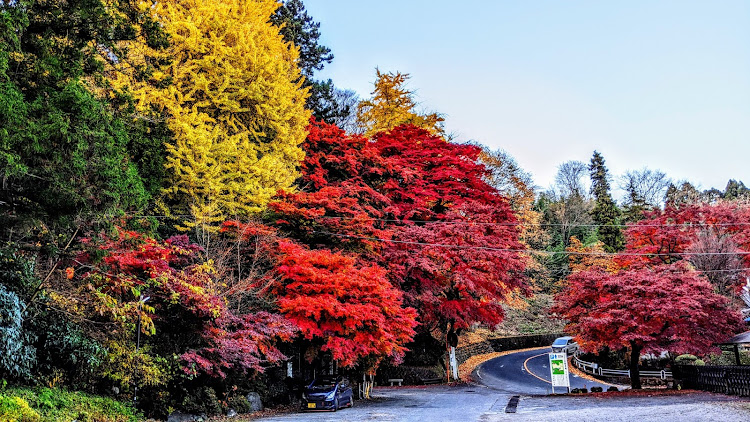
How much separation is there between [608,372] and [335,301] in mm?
21883

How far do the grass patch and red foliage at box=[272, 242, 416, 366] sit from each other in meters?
5.60

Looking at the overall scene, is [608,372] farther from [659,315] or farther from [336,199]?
[336,199]

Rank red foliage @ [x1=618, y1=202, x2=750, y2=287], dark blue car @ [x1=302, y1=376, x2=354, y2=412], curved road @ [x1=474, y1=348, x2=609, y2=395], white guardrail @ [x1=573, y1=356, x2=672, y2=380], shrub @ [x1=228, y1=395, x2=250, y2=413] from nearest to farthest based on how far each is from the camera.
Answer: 1. shrub @ [x1=228, y1=395, x2=250, y2=413]
2. dark blue car @ [x1=302, y1=376, x2=354, y2=412]
3. white guardrail @ [x1=573, y1=356, x2=672, y2=380]
4. curved road @ [x1=474, y1=348, x2=609, y2=395]
5. red foliage @ [x1=618, y1=202, x2=750, y2=287]

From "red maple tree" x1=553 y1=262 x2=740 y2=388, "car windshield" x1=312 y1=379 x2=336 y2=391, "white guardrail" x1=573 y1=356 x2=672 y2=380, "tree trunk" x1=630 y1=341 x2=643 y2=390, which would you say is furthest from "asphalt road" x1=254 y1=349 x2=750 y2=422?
"white guardrail" x1=573 y1=356 x2=672 y2=380

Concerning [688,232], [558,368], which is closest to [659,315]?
[558,368]

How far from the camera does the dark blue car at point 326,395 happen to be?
58.0 feet

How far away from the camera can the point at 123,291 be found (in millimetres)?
13172

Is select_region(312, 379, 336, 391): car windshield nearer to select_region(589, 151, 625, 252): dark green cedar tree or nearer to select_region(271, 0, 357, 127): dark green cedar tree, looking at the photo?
select_region(271, 0, 357, 127): dark green cedar tree

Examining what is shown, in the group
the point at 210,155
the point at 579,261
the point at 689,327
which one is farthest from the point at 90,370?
the point at 579,261

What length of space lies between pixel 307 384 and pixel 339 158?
10.5 metres

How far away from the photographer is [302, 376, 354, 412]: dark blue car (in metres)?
17.7

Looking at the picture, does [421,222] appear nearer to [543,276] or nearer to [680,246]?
[680,246]

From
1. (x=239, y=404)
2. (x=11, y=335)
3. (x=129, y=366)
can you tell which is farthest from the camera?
(x=239, y=404)

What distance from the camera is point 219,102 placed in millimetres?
19531
